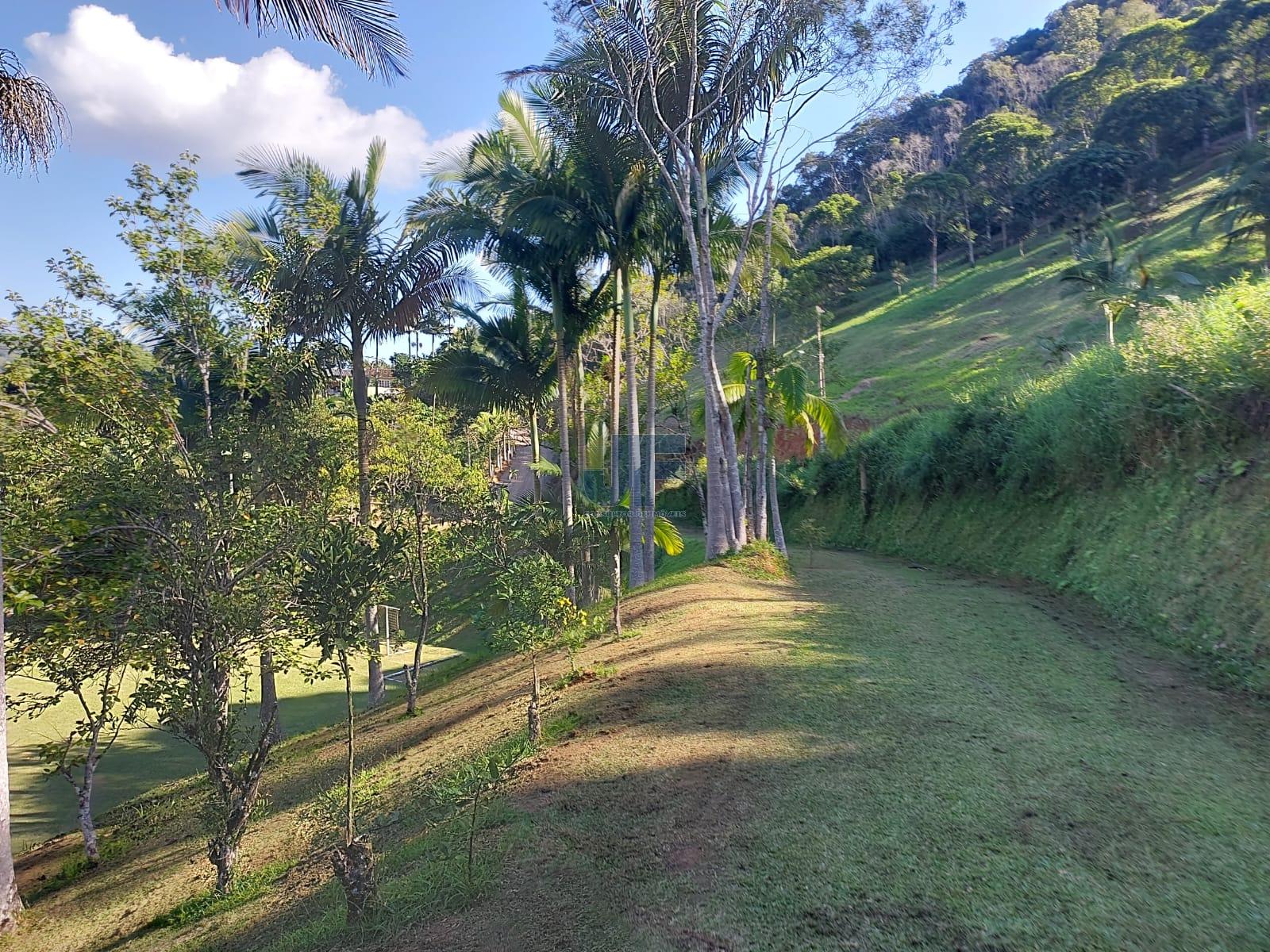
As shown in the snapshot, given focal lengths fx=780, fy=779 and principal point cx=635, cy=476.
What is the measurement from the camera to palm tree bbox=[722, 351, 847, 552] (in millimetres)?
15656

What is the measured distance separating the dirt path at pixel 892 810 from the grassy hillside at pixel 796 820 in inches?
0.8

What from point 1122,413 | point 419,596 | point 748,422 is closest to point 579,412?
point 748,422

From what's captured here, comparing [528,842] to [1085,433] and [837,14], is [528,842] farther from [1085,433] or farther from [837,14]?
[837,14]

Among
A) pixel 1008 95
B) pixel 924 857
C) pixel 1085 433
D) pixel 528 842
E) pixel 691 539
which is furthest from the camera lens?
pixel 1008 95

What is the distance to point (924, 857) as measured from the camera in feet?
13.9

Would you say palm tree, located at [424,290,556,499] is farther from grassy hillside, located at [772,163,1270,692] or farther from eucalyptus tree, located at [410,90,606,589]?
grassy hillside, located at [772,163,1270,692]

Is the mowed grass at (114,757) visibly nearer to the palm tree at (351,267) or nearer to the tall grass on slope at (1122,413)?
the palm tree at (351,267)

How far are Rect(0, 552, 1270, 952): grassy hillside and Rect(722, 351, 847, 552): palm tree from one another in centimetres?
673

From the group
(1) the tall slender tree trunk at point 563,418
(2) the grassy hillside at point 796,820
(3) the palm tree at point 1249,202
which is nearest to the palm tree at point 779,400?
(1) the tall slender tree trunk at point 563,418

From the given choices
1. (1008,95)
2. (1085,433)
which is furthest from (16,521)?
(1008,95)

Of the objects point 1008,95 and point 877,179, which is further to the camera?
point 1008,95

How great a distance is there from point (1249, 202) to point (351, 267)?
33.9 meters

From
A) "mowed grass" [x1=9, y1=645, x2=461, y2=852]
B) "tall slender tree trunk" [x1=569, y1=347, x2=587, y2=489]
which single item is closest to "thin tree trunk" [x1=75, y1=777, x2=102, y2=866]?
"mowed grass" [x1=9, y1=645, x2=461, y2=852]

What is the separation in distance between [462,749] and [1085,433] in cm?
1164
